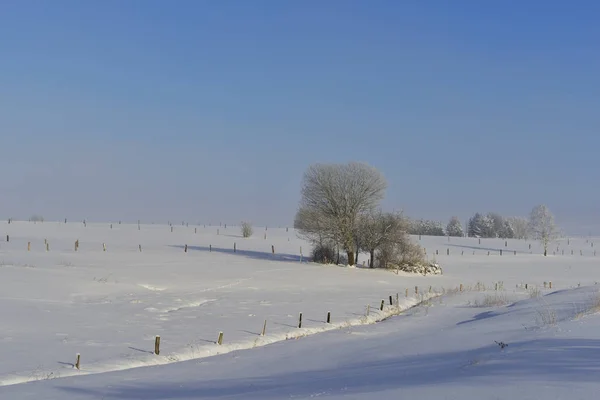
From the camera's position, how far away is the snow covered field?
1036 cm

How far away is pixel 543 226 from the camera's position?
343 feet

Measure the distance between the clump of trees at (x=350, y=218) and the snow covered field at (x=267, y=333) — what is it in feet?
15.0

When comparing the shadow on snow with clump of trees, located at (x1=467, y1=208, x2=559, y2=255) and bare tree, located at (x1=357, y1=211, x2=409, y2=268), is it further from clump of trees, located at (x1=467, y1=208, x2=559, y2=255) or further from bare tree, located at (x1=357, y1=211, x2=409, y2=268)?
clump of trees, located at (x1=467, y1=208, x2=559, y2=255)

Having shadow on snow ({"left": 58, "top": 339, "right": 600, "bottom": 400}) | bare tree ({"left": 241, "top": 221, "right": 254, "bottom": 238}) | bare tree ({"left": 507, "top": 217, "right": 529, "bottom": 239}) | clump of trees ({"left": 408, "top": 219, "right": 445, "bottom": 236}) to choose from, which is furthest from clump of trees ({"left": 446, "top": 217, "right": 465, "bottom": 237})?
shadow on snow ({"left": 58, "top": 339, "right": 600, "bottom": 400})

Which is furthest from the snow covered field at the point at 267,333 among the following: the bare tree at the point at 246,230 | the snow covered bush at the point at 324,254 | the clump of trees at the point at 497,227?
the clump of trees at the point at 497,227

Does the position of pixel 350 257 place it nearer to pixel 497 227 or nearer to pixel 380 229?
pixel 380 229

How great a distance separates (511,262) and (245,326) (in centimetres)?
6275

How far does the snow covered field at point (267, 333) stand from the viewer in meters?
10.4

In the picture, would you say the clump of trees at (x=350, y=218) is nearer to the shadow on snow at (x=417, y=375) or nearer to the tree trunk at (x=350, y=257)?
the tree trunk at (x=350, y=257)

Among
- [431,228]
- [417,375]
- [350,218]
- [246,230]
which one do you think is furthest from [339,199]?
[431,228]

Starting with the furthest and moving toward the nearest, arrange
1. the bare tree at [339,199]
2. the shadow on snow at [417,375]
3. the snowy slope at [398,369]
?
1. the bare tree at [339,199]
2. the shadow on snow at [417,375]
3. the snowy slope at [398,369]

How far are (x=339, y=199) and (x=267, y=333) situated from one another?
1456 inches

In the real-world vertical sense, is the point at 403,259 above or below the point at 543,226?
below

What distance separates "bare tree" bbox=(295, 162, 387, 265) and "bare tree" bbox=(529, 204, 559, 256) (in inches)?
2126
